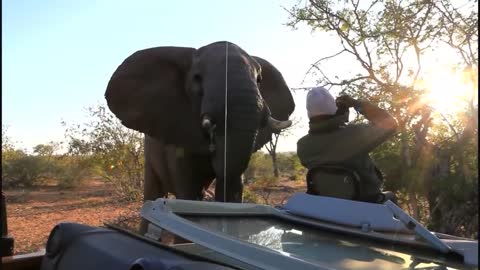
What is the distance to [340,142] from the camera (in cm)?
303

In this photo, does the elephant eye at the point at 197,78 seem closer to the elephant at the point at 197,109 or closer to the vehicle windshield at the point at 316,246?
the elephant at the point at 197,109

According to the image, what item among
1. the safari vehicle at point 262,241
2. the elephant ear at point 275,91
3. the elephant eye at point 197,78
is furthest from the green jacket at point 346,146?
the elephant ear at point 275,91

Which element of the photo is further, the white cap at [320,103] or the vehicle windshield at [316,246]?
the white cap at [320,103]

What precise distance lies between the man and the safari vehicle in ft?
2.09

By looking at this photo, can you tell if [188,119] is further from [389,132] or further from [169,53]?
[389,132]

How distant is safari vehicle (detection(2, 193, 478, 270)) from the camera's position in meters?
1.53

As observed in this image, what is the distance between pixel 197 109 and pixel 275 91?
50.7 inches

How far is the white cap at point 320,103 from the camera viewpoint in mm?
3068

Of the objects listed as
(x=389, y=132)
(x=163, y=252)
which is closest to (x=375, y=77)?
(x=389, y=132)

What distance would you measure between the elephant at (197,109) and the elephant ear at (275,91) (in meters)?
0.01

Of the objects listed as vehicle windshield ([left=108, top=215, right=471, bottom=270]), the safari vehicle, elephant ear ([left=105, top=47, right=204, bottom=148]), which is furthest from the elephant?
vehicle windshield ([left=108, top=215, right=471, bottom=270])

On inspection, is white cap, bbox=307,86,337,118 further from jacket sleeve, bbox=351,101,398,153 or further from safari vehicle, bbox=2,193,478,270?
safari vehicle, bbox=2,193,478,270

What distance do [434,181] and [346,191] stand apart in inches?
166

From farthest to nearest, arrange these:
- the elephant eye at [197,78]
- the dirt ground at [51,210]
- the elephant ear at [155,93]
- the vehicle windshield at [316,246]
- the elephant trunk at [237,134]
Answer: the dirt ground at [51,210] < the elephant ear at [155,93] < the elephant eye at [197,78] < the elephant trunk at [237,134] < the vehicle windshield at [316,246]
